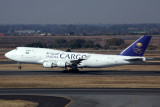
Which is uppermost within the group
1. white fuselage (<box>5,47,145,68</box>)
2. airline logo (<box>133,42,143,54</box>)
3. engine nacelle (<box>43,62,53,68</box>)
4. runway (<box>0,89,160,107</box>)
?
airline logo (<box>133,42,143,54</box>)

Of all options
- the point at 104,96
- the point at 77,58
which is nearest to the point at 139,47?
the point at 77,58

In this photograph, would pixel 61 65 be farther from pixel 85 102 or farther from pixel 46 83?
pixel 85 102

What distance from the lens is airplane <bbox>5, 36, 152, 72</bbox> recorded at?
5775cm

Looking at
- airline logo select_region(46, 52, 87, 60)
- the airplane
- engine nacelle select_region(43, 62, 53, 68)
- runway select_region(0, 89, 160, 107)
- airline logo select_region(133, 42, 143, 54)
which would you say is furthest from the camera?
airline logo select_region(46, 52, 87, 60)

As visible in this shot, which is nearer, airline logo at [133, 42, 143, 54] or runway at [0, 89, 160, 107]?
runway at [0, 89, 160, 107]

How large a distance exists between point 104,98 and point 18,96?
9246 millimetres

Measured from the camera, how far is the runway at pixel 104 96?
31.5 meters

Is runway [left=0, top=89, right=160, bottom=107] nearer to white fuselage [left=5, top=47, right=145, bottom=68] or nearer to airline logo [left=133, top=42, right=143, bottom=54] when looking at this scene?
airline logo [left=133, top=42, right=143, bottom=54]

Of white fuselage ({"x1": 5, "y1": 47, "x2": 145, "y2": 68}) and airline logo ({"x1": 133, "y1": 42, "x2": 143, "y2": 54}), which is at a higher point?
airline logo ({"x1": 133, "y1": 42, "x2": 143, "y2": 54})

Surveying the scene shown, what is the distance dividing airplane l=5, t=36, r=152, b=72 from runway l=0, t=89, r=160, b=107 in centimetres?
1881

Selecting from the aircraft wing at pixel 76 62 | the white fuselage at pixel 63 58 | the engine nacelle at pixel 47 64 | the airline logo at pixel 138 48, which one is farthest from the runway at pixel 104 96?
the aircraft wing at pixel 76 62

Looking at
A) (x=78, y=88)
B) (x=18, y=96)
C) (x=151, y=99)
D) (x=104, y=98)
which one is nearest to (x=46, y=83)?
(x=78, y=88)

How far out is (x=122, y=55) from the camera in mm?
58969

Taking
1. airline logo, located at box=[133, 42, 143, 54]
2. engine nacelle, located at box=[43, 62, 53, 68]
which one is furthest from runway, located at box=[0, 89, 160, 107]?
engine nacelle, located at box=[43, 62, 53, 68]
